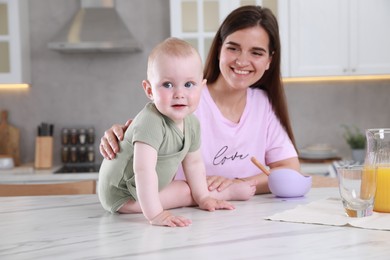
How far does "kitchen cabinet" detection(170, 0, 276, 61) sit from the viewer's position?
3.70 meters

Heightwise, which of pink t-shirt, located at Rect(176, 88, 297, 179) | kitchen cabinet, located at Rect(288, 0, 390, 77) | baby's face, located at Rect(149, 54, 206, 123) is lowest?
pink t-shirt, located at Rect(176, 88, 297, 179)

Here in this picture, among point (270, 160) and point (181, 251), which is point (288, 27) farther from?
point (181, 251)

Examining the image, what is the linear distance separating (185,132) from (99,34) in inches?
99.2

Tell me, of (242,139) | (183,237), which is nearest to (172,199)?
(183,237)

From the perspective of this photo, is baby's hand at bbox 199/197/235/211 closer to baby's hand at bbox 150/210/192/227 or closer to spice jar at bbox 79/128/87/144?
baby's hand at bbox 150/210/192/227

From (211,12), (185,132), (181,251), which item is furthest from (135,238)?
(211,12)

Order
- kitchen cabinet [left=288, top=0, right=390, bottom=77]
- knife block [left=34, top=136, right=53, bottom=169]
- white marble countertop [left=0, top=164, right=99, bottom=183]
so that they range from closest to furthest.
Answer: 1. white marble countertop [left=0, top=164, right=99, bottom=183]
2. kitchen cabinet [left=288, top=0, right=390, bottom=77]
3. knife block [left=34, top=136, right=53, bottom=169]

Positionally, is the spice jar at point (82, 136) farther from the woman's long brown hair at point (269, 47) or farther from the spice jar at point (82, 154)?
the woman's long brown hair at point (269, 47)

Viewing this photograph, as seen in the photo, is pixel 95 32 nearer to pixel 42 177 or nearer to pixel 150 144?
pixel 42 177

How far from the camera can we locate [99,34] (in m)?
3.75

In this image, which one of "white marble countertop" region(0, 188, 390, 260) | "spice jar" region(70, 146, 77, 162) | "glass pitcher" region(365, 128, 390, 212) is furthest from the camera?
"spice jar" region(70, 146, 77, 162)

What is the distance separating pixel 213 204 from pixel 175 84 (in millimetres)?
337

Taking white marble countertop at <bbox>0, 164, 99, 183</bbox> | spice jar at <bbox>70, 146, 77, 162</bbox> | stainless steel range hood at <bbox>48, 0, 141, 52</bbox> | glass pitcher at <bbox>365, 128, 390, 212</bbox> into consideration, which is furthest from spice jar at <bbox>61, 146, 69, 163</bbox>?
glass pitcher at <bbox>365, 128, 390, 212</bbox>

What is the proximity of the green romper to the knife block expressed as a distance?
251 cm
